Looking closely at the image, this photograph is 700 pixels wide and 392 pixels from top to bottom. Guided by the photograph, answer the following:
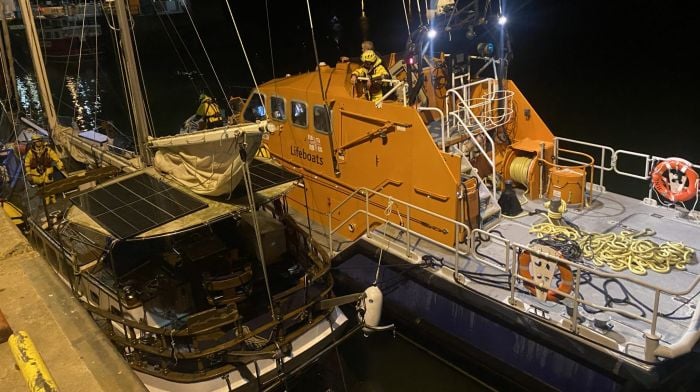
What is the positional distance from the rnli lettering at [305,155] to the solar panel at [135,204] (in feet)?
9.54

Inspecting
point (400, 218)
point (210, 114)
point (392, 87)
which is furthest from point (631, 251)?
point (210, 114)

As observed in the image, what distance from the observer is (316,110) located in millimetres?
8734

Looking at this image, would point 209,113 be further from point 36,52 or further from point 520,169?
point 520,169

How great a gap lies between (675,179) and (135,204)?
23.2ft

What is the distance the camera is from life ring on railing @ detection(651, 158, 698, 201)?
24.0 ft

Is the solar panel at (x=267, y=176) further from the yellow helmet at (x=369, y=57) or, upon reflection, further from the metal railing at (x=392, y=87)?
the yellow helmet at (x=369, y=57)

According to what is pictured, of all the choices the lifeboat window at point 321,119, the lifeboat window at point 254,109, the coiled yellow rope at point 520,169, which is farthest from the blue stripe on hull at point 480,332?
the lifeboat window at point 254,109

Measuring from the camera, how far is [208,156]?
6098mm

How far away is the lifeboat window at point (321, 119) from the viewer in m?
8.60

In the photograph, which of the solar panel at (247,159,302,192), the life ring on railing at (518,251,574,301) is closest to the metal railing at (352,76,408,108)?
the solar panel at (247,159,302,192)

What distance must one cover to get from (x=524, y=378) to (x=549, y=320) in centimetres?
67

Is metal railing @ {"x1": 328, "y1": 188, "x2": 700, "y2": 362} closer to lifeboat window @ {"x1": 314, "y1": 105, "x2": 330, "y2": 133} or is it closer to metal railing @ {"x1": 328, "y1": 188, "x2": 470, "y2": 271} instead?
metal railing @ {"x1": 328, "y1": 188, "x2": 470, "y2": 271}

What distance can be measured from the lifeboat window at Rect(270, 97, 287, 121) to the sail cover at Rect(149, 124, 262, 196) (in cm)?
306

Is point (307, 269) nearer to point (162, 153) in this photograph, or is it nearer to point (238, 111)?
point (162, 153)
